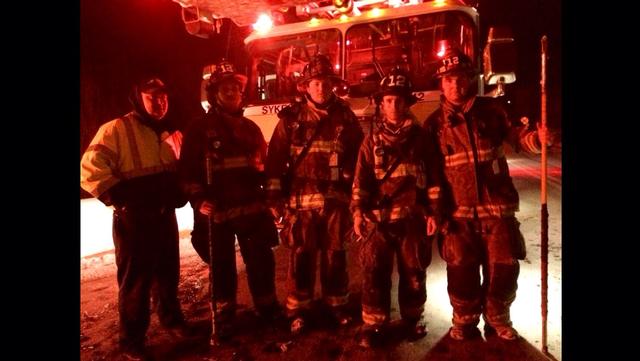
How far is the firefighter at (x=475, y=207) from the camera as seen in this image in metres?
3.36

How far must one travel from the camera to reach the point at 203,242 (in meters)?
3.80

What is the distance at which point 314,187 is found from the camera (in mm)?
3721

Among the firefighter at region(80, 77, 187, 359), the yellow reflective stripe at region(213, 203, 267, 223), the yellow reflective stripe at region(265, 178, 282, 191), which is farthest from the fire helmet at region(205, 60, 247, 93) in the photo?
the yellow reflective stripe at region(213, 203, 267, 223)

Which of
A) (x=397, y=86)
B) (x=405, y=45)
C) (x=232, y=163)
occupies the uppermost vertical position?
(x=405, y=45)

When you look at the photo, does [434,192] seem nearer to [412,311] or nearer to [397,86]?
[397,86]

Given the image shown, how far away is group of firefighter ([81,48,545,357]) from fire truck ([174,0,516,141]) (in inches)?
60.5

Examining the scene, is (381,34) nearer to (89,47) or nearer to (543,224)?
(543,224)

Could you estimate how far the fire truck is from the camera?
5383 mm

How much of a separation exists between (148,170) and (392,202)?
6.48ft

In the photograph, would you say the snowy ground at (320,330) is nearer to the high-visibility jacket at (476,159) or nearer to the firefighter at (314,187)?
the firefighter at (314,187)

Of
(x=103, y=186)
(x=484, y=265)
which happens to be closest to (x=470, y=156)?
(x=484, y=265)

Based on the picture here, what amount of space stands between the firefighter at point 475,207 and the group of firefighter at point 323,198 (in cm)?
1

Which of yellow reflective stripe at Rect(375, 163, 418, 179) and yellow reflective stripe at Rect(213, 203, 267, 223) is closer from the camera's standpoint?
yellow reflective stripe at Rect(375, 163, 418, 179)

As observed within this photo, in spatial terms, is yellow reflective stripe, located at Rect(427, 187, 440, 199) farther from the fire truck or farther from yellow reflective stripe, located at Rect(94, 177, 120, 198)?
yellow reflective stripe, located at Rect(94, 177, 120, 198)
